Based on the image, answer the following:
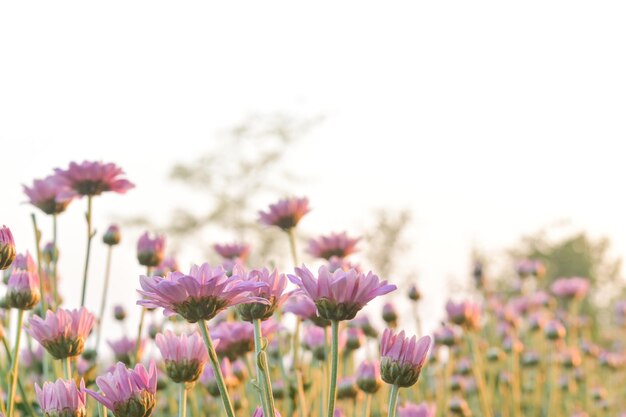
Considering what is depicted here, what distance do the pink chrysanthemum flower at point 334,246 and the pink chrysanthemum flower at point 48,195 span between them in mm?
Result: 663

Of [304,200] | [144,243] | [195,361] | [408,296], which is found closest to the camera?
[195,361]

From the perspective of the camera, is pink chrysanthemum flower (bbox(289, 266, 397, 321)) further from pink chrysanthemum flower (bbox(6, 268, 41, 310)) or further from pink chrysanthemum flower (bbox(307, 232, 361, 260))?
pink chrysanthemum flower (bbox(307, 232, 361, 260))

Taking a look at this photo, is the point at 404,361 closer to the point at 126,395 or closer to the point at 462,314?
the point at 126,395

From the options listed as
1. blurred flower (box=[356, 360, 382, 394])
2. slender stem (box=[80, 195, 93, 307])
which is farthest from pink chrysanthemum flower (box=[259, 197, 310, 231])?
blurred flower (box=[356, 360, 382, 394])

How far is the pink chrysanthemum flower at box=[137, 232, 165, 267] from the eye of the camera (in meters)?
2.05

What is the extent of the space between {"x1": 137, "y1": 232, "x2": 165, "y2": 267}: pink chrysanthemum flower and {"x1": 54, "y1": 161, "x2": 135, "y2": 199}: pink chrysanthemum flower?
14 cm

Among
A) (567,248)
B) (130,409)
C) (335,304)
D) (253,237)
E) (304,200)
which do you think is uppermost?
(253,237)

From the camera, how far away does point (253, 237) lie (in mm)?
17094

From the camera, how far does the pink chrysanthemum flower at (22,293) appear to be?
1.53 meters

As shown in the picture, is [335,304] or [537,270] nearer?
[335,304]

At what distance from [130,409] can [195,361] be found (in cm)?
14

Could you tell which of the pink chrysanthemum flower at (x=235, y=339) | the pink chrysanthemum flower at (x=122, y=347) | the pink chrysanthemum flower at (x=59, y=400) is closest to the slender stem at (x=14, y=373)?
the pink chrysanthemum flower at (x=59, y=400)

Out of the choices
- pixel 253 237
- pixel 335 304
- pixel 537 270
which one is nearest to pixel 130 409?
pixel 335 304

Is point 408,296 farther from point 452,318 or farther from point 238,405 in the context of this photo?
point 238,405
